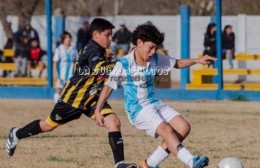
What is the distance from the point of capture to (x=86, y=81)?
1109 cm

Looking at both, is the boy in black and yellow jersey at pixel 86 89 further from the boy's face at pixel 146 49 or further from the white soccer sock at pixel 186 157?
the white soccer sock at pixel 186 157

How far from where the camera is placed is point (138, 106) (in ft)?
31.9

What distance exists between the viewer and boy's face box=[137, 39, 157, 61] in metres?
9.63

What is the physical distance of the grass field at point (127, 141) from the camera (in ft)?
36.4

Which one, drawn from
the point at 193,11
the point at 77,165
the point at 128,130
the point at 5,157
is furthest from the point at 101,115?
the point at 193,11

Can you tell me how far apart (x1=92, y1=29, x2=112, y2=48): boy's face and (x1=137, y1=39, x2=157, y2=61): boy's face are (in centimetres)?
110

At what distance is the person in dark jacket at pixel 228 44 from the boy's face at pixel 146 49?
51.7 ft

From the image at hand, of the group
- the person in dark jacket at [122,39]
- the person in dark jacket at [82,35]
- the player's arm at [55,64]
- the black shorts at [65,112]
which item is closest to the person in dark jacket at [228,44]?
the person in dark jacket at [122,39]

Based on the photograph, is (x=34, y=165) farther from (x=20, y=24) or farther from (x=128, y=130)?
(x=20, y=24)

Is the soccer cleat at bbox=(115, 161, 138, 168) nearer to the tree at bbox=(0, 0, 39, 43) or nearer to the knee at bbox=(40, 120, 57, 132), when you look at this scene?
the knee at bbox=(40, 120, 57, 132)

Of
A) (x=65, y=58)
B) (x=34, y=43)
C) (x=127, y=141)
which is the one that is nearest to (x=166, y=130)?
(x=127, y=141)

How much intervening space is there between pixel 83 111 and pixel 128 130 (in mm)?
4178

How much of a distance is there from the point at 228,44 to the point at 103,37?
1532 cm

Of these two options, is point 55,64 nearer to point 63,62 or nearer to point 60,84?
point 63,62
